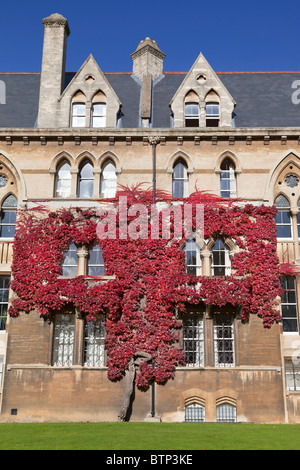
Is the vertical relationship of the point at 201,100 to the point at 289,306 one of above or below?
above

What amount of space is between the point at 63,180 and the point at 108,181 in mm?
1986

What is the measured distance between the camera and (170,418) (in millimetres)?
18438

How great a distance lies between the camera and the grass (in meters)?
11.9

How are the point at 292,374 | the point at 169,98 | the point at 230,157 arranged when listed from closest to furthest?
1. the point at 292,374
2. the point at 230,157
3. the point at 169,98

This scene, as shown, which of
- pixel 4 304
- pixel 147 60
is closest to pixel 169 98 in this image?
pixel 147 60

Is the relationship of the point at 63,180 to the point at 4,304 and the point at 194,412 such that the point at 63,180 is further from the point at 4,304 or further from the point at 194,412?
the point at 194,412

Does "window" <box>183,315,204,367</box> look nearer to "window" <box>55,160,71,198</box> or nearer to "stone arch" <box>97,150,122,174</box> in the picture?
"stone arch" <box>97,150,122,174</box>

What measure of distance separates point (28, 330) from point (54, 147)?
26.1ft

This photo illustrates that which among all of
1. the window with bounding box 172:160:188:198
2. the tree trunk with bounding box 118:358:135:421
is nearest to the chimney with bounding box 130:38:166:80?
the window with bounding box 172:160:188:198

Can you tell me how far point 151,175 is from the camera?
21344mm

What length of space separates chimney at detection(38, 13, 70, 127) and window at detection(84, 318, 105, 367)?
357 inches

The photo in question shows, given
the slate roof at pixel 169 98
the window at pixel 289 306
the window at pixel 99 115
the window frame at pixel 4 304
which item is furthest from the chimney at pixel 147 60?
the window at pixel 289 306

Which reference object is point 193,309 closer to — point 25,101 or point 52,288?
point 52,288

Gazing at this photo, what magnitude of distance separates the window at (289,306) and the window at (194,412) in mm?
4676
